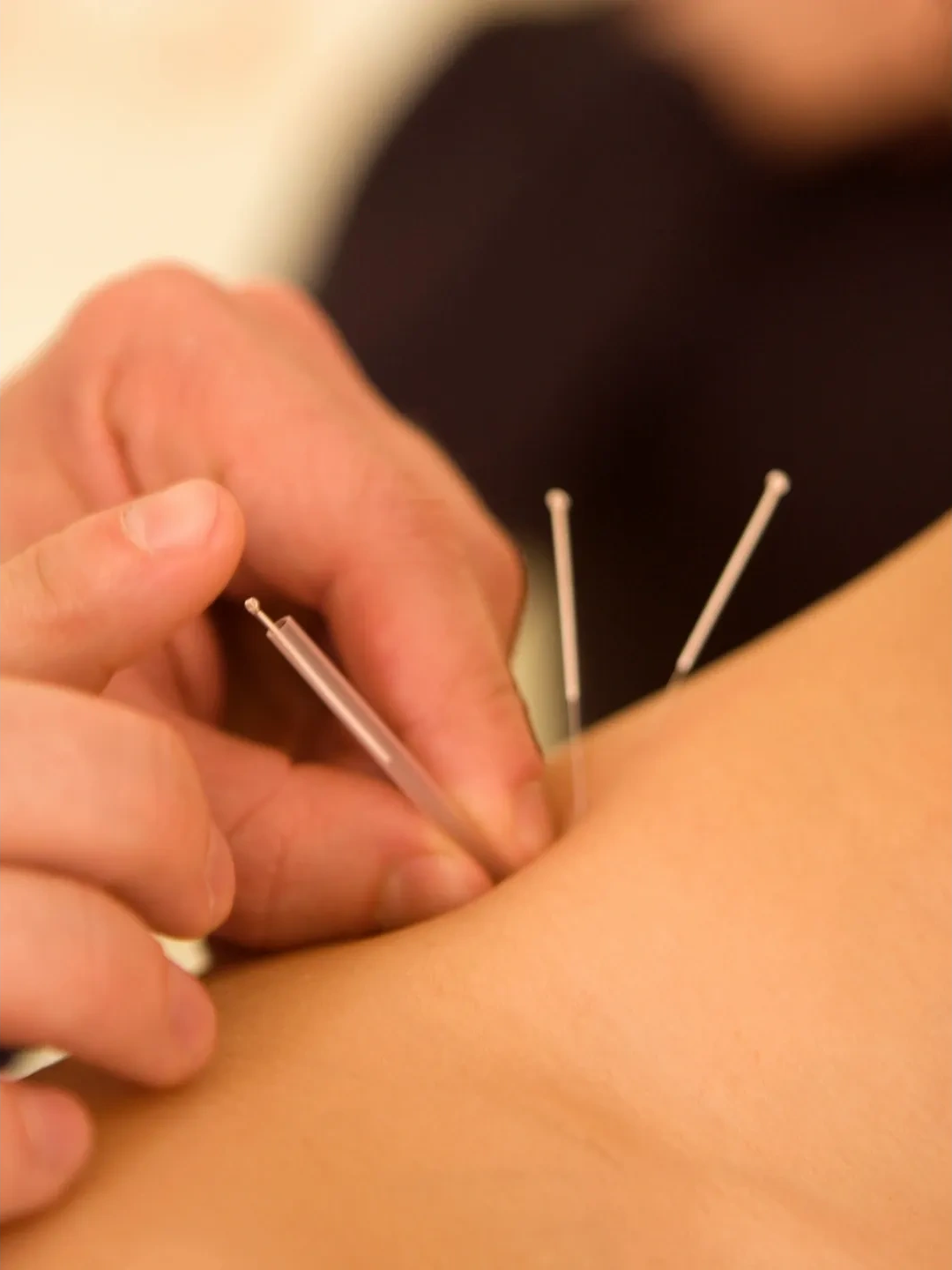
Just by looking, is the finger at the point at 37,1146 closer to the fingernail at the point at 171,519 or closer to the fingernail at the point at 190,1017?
the fingernail at the point at 190,1017

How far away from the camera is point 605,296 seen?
1.01m

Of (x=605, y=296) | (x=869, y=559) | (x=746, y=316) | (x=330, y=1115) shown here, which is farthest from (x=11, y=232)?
(x=330, y=1115)

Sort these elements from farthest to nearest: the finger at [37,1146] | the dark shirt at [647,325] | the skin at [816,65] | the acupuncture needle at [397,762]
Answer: the skin at [816,65] < the dark shirt at [647,325] < the acupuncture needle at [397,762] < the finger at [37,1146]

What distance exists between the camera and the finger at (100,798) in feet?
1.29

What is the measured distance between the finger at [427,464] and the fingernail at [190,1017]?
29 cm

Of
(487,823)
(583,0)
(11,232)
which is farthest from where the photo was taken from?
(11,232)

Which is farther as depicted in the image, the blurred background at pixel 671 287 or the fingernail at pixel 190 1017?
the blurred background at pixel 671 287

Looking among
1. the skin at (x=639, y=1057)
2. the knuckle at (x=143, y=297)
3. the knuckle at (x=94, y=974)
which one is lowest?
the skin at (x=639, y=1057)

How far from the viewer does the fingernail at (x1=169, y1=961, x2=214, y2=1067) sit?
421 millimetres

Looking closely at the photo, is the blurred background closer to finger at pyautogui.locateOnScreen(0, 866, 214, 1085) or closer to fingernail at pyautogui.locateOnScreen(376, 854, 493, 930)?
fingernail at pyautogui.locateOnScreen(376, 854, 493, 930)

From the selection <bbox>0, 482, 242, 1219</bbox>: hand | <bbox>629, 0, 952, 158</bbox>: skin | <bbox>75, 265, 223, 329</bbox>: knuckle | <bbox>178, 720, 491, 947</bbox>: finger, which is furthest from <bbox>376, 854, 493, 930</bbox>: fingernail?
<bbox>629, 0, 952, 158</bbox>: skin

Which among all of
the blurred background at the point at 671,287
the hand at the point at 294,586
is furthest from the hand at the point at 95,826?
the blurred background at the point at 671,287

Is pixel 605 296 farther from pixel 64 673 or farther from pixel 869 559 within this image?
pixel 64 673

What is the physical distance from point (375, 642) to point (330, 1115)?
25cm
